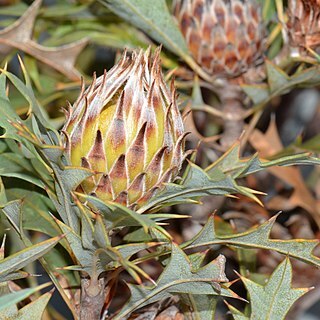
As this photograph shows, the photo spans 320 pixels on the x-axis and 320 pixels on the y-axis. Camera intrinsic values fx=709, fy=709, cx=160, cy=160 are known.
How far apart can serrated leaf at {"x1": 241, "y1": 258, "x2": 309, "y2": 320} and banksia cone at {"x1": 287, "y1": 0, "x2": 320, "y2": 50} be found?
29 centimetres

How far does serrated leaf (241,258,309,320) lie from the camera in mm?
590

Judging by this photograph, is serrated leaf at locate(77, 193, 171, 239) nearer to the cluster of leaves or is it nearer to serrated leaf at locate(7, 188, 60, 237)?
the cluster of leaves

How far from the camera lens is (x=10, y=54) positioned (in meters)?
0.92

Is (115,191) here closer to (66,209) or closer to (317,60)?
(66,209)

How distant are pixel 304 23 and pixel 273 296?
333 mm

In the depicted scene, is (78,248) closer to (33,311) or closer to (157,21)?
(33,311)

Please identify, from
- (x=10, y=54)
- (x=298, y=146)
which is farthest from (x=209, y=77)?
(x=10, y=54)

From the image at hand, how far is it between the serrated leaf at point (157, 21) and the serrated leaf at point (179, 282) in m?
0.34

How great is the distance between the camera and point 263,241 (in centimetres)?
59

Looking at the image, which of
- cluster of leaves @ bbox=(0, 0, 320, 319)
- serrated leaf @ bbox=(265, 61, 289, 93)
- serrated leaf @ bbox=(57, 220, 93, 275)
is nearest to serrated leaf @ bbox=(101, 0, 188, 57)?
cluster of leaves @ bbox=(0, 0, 320, 319)

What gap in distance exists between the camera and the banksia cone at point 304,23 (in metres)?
0.77

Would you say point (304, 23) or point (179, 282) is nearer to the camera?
point (179, 282)

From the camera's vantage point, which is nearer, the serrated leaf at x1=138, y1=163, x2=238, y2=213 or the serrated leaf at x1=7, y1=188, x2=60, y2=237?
the serrated leaf at x1=138, y1=163, x2=238, y2=213

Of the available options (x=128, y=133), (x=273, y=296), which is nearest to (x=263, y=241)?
(x=273, y=296)
